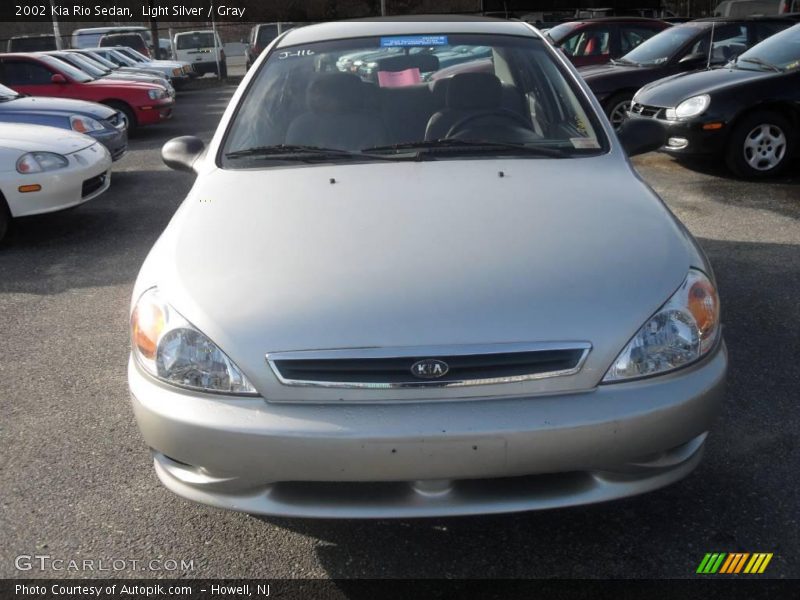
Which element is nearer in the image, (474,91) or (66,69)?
(474,91)

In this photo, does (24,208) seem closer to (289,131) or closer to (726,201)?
(289,131)

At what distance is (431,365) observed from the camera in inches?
86.6

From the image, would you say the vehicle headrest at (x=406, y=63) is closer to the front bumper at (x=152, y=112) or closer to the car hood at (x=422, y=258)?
the car hood at (x=422, y=258)

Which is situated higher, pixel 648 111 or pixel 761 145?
pixel 648 111

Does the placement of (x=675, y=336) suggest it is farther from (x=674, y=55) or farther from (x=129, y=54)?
(x=129, y=54)

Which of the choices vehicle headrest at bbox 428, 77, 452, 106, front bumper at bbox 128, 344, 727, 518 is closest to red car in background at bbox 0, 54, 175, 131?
vehicle headrest at bbox 428, 77, 452, 106

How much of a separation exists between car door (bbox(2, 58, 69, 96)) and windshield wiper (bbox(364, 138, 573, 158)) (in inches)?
432

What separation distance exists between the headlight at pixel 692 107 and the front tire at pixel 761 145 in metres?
0.37

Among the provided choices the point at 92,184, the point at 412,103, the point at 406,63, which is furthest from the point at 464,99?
the point at 92,184

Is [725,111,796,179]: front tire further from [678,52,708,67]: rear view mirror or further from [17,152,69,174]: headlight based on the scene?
[17,152,69,174]: headlight

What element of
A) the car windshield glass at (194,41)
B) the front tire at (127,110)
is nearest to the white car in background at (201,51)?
the car windshield glass at (194,41)

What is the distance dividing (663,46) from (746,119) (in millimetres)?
3293

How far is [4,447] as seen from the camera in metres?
3.35

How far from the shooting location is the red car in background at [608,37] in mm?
12672
